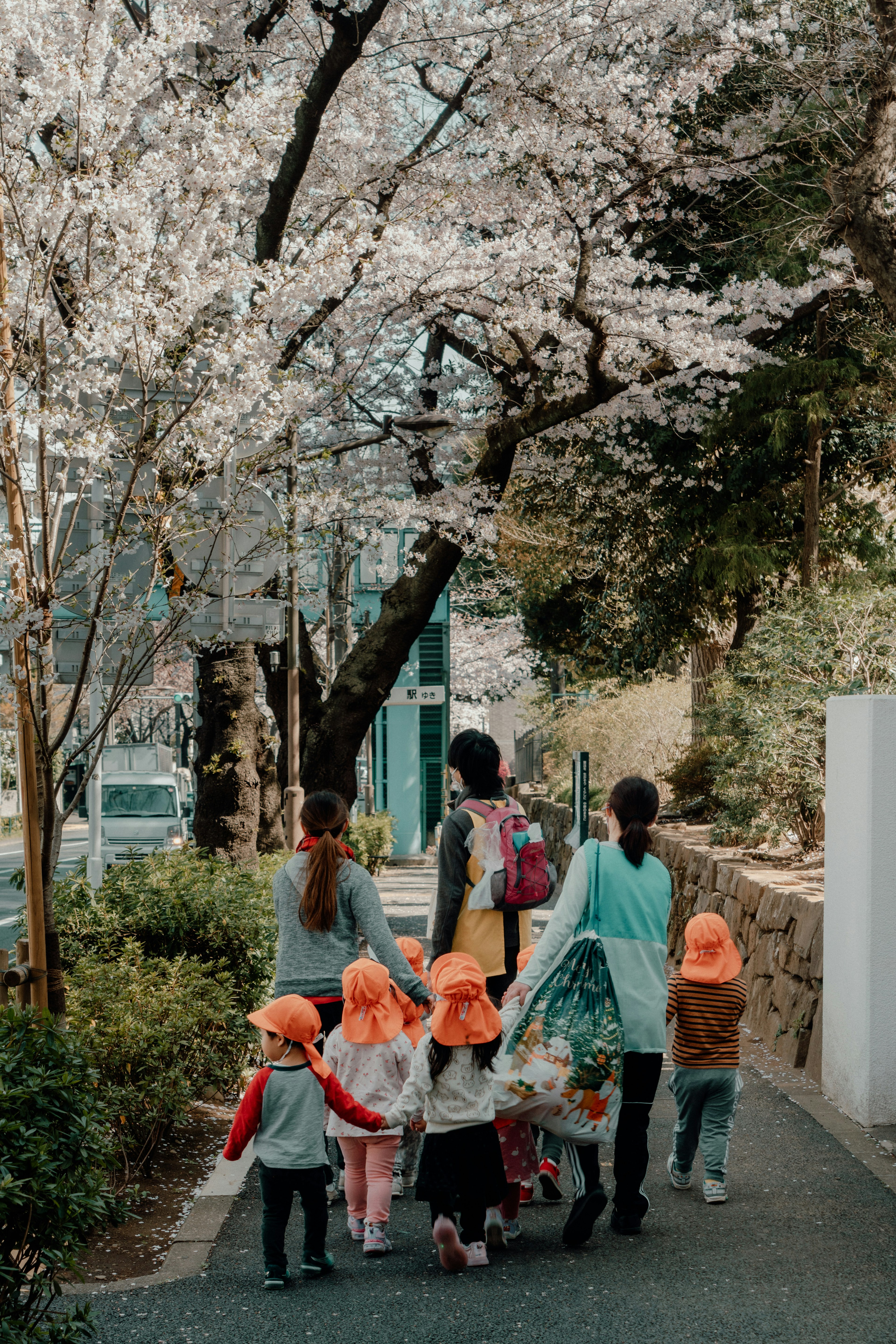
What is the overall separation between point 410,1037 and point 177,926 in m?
2.02

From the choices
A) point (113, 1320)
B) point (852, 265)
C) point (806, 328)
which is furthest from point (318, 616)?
point (113, 1320)

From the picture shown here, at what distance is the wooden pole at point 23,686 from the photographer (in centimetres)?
420

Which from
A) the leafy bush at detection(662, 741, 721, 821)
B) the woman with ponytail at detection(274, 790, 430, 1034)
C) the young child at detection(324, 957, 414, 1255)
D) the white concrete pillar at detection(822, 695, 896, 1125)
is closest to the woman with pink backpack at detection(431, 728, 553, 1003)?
the woman with ponytail at detection(274, 790, 430, 1034)

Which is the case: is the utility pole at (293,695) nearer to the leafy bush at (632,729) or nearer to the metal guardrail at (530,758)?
the leafy bush at (632,729)

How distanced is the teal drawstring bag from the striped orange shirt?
511mm

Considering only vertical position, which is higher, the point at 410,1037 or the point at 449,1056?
the point at 449,1056

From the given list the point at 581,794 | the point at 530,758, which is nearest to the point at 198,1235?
the point at 581,794

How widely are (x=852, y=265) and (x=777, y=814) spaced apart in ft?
16.9

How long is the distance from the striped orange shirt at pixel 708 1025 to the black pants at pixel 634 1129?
0.32m

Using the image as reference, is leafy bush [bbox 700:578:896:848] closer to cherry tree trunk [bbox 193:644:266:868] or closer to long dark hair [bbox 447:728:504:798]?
cherry tree trunk [bbox 193:644:266:868]

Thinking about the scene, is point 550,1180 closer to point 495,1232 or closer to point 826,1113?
point 495,1232

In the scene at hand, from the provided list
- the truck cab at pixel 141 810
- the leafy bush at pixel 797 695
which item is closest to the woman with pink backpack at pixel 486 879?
the leafy bush at pixel 797 695

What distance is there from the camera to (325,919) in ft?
14.4

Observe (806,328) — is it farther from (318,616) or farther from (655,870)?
(655,870)
